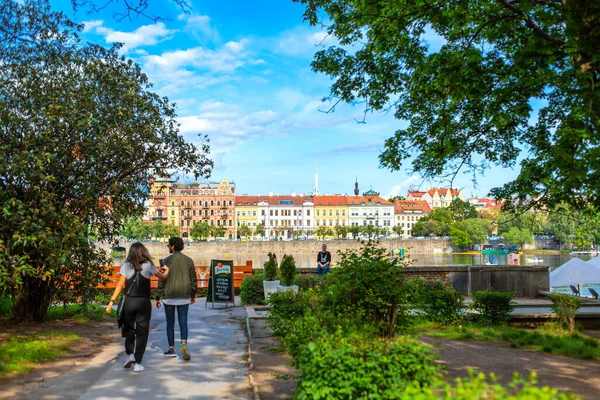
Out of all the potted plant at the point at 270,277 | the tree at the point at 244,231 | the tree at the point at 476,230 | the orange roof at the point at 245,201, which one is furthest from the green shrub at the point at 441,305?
the orange roof at the point at 245,201

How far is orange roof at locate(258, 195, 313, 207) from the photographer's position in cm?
15312

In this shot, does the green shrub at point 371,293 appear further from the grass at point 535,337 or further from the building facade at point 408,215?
the building facade at point 408,215

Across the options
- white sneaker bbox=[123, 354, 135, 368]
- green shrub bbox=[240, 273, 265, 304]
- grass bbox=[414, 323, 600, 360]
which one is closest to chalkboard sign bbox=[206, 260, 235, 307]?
green shrub bbox=[240, 273, 265, 304]

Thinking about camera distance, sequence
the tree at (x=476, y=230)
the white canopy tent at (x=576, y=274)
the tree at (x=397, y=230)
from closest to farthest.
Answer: the white canopy tent at (x=576, y=274) < the tree at (x=476, y=230) < the tree at (x=397, y=230)

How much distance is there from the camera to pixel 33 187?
36.7 feet

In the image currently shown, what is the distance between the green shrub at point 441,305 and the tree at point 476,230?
118 meters

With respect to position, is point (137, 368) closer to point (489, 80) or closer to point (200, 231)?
point (489, 80)

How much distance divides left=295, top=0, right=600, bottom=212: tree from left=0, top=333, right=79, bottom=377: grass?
7329 mm

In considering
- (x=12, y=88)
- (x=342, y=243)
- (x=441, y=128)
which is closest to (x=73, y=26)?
(x=12, y=88)

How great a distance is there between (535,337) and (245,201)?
14140 centimetres

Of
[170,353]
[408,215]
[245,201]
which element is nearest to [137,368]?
[170,353]

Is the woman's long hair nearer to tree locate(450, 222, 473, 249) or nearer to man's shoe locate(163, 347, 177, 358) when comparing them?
man's shoe locate(163, 347, 177, 358)

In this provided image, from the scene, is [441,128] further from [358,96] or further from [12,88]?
[12,88]

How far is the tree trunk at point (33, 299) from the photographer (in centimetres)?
1230
